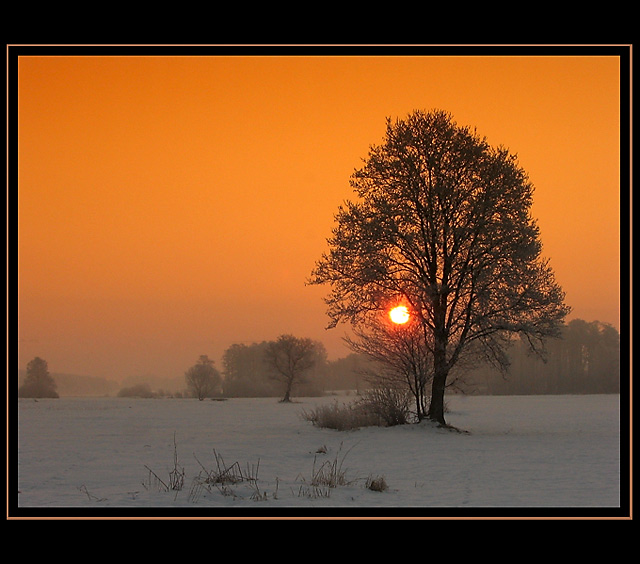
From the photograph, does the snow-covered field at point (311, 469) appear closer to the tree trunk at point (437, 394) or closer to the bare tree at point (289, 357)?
the tree trunk at point (437, 394)

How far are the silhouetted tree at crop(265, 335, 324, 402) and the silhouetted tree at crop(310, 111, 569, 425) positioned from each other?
153ft

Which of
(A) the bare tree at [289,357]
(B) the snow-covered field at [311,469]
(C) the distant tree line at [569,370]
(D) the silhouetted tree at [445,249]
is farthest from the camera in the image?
(C) the distant tree line at [569,370]

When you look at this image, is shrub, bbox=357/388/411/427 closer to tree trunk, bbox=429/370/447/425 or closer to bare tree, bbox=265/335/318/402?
tree trunk, bbox=429/370/447/425

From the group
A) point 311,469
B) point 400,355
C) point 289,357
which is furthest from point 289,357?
point 311,469

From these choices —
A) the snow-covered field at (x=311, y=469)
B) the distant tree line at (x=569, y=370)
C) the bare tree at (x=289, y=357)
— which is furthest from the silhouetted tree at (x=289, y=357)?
the snow-covered field at (x=311, y=469)

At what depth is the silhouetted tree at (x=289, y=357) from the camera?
2862 inches

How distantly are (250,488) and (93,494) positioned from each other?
2.63 meters

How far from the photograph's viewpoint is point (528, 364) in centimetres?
11112

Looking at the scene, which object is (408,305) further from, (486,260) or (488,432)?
(488,432)

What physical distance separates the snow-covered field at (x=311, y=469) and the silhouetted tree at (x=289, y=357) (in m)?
43.8

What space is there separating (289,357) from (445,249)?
4816cm

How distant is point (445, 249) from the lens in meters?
26.2

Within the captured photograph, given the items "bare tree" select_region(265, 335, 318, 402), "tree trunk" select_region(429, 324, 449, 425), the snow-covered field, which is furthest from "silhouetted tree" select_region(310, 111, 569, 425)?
"bare tree" select_region(265, 335, 318, 402)
